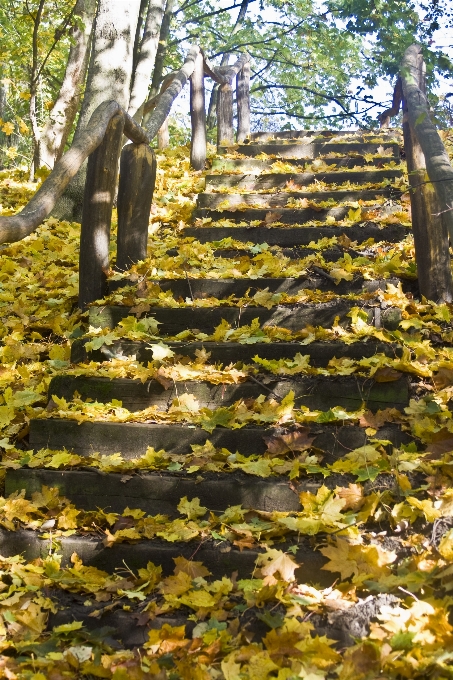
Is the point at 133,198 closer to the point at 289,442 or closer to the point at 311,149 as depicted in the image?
the point at 289,442

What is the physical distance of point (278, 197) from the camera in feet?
18.4

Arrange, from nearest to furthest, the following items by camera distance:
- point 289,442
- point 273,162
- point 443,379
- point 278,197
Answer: point 289,442
point 443,379
point 278,197
point 273,162

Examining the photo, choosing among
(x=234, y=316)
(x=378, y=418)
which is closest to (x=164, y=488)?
(x=378, y=418)

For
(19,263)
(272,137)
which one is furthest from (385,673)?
(272,137)

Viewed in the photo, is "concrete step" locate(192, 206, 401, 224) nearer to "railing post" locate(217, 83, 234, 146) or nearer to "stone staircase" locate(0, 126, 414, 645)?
"stone staircase" locate(0, 126, 414, 645)

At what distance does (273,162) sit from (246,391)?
13.5 feet

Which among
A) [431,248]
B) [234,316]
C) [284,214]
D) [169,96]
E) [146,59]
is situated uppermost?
[146,59]

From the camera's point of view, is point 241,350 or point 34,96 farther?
point 34,96

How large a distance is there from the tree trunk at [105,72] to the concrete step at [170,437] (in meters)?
3.80

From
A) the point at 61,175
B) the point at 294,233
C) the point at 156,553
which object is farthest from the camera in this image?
the point at 294,233

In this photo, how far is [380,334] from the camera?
3.30 metres

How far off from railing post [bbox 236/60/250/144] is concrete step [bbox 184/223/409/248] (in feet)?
16.2

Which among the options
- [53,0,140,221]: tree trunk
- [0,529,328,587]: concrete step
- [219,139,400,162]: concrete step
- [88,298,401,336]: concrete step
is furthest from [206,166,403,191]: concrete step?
[0,529,328,587]: concrete step

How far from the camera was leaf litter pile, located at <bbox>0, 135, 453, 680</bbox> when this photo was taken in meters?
1.98
